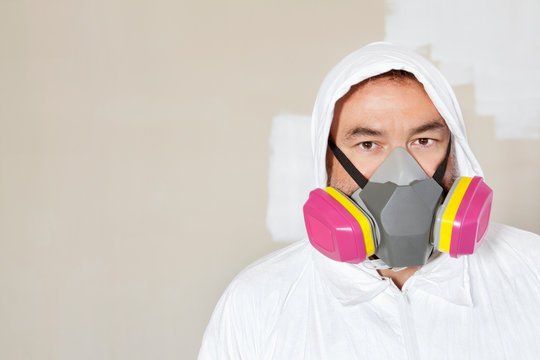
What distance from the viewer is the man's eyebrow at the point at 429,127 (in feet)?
4.61

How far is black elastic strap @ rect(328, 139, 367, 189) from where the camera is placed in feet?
4.59

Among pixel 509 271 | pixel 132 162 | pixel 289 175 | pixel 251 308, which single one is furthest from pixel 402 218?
pixel 132 162

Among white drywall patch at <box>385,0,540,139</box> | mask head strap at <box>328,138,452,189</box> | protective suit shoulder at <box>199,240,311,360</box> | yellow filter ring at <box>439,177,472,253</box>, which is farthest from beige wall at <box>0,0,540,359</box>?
yellow filter ring at <box>439,177,472,253</box>

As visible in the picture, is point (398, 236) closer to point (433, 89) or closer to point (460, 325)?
point (460, 325)

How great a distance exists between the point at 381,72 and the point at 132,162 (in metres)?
1.06

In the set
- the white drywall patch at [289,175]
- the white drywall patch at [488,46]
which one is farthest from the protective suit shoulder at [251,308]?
the white drywall patch at [488,46]

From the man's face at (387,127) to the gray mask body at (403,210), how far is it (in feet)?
0.23

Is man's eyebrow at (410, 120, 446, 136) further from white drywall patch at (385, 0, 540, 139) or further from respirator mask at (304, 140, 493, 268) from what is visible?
white drywall patch at (385, 0, 540, 139)

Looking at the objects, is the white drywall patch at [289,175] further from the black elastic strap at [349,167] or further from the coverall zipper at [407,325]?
the coverall zipper at [407,325]

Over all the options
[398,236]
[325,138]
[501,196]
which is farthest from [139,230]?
[501,196]

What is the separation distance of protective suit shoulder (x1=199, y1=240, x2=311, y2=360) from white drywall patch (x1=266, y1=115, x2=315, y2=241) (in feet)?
1.90

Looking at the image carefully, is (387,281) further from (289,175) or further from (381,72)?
(289,175)

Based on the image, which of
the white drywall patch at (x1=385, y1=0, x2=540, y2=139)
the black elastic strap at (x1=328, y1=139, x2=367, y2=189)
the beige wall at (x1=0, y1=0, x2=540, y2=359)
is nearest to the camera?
Answer: the black elastic strap at (x1=328, y1=139, x2=367, y2=189)

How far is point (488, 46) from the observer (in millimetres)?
2197
